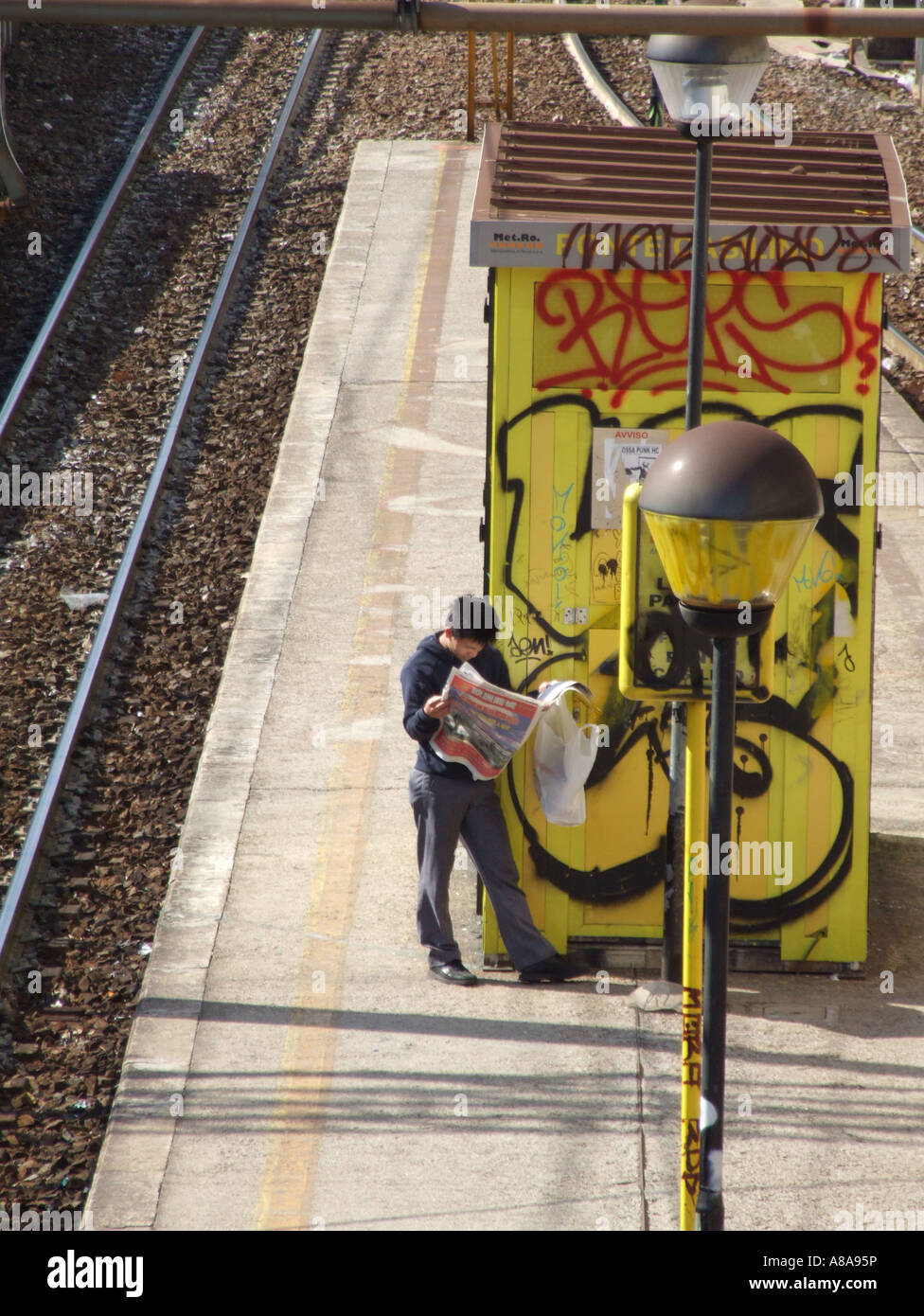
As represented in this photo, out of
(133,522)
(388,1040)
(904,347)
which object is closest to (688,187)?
(388,1040)

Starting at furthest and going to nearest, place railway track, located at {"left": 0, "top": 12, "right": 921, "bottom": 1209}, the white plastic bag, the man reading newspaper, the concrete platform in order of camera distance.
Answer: railway track, located at {"left": 0, "top": 12, "right": 921, "bottom": 1209}, the white plastic bag, the man reading newspaper, the concrete platform

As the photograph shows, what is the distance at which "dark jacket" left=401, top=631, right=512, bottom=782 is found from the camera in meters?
6.73

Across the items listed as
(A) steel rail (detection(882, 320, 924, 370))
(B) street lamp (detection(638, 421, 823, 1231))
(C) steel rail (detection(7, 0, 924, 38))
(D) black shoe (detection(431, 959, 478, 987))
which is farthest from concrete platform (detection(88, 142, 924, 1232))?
(A) steel rail (detection(882, 320, 924, 370))

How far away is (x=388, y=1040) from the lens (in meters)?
6.57

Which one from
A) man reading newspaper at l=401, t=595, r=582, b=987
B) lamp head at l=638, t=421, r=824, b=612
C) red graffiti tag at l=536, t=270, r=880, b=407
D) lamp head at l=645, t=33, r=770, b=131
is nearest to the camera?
lamp head at l=638, t=421, r=824, b=612

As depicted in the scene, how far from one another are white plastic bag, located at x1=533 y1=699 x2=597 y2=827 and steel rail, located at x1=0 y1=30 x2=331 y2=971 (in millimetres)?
2539

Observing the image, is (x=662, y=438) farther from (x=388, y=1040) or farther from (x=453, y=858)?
(x=388, y=1040)

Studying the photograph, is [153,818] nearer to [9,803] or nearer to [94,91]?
[9,803]

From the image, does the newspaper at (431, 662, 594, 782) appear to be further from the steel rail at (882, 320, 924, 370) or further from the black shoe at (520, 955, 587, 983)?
the steel rail at (882, 320, 924, 370)

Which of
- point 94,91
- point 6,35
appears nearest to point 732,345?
point 6,35

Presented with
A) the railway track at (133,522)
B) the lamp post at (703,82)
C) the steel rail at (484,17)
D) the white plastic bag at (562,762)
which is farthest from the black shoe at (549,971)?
the steel rail at (484,17)

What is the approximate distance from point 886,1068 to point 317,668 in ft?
14.2

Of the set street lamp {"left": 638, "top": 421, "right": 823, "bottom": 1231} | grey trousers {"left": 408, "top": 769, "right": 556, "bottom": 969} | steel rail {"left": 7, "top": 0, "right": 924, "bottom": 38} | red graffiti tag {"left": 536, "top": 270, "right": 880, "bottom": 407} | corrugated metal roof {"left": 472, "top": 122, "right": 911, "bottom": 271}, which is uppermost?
steel rail {"left": 7, "top": 0, "right": 924, "bottom": 38}

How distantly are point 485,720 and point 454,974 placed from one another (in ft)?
3.80
